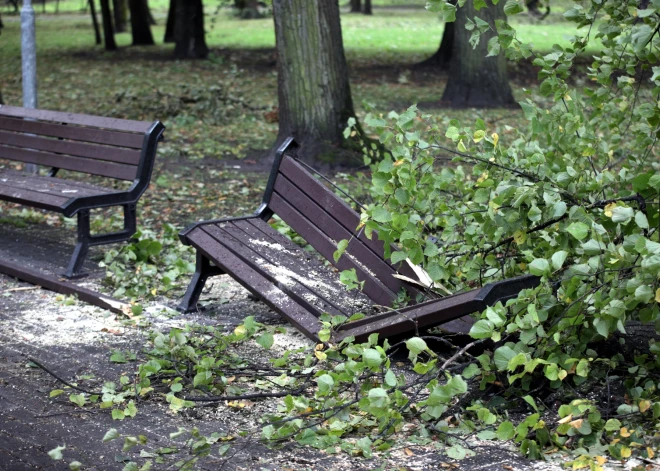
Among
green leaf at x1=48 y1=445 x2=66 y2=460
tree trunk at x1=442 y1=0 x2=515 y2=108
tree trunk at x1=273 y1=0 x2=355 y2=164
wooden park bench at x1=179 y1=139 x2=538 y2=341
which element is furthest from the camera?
tree trunk at x1=442 y1=0 x2=515 y2=108

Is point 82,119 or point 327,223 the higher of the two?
point 82,119

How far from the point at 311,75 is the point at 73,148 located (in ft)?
9.81

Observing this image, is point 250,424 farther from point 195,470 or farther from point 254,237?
point 254,237

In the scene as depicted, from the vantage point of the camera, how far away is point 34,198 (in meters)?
5.99

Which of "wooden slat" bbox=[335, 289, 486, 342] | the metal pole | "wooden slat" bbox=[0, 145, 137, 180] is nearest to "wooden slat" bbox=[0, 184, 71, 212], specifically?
"wooden slat" bbox=[0, 145, 137, 180]

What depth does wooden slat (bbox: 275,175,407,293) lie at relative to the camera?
4.48m

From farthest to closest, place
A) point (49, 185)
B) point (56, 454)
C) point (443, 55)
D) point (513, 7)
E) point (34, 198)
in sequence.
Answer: point (443, 55), point (49, 185), point (34, 198), point (513, 7), point (56, 454)

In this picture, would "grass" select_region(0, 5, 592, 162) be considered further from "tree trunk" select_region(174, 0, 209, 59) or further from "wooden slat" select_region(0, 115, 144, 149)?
"wooden slat" select_region(0, 115, 144, 149)

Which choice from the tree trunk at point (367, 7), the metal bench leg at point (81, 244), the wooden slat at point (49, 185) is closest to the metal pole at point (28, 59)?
the wooden slat at point (49, 185)

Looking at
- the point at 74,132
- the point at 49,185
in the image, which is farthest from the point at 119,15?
the point at 49,185

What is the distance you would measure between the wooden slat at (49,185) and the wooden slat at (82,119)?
1.50ft

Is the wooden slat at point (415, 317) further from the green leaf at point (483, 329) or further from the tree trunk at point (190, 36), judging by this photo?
the tree trunk at point (190, 36)

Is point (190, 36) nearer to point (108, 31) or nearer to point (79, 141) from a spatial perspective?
point (108, 31)

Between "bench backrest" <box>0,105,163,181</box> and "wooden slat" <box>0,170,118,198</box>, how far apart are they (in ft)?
0.51
